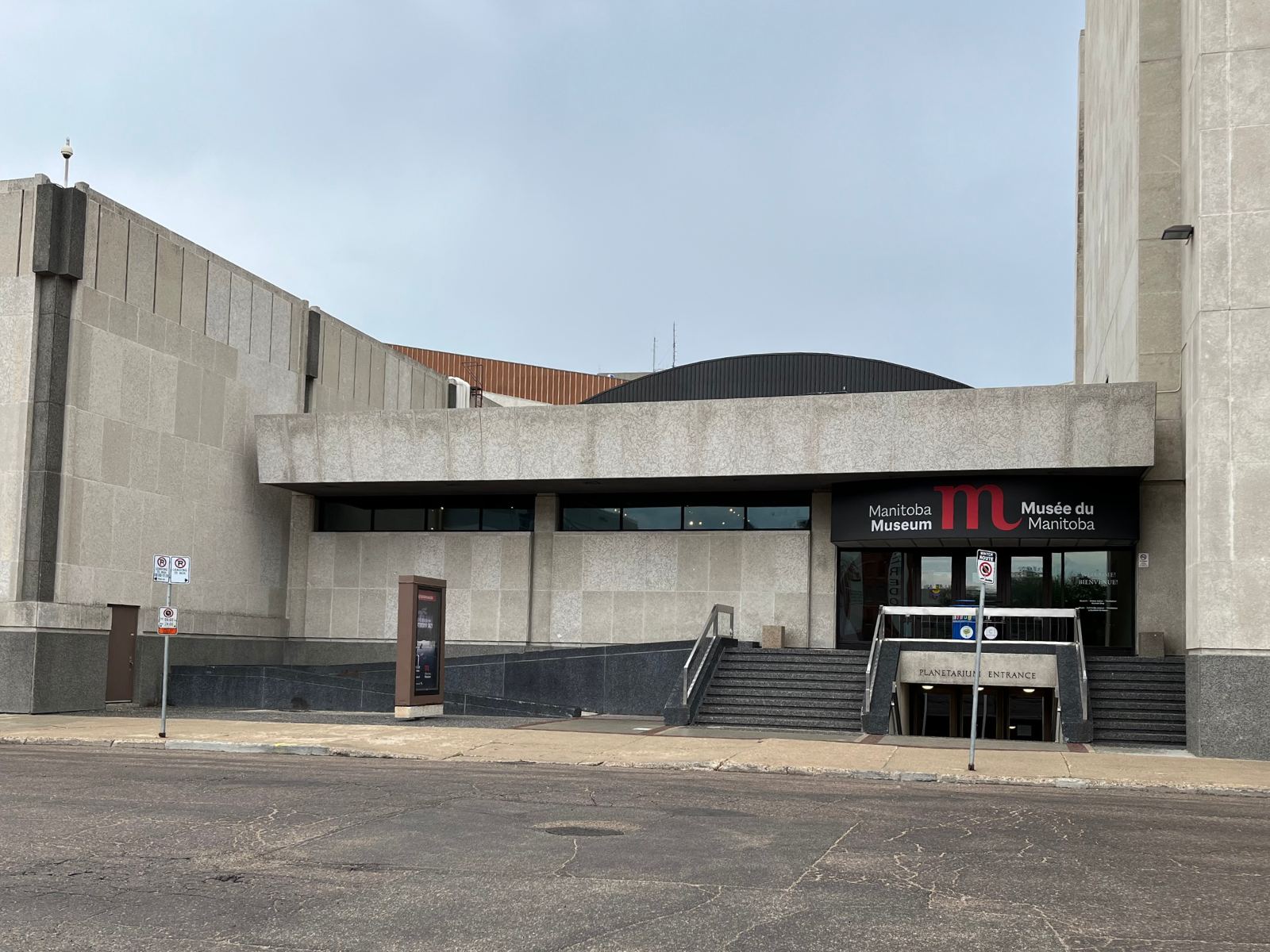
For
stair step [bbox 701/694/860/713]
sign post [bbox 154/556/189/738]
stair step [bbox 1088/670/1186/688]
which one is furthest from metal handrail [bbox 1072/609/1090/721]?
sign post [bbox 154/556/189/738]

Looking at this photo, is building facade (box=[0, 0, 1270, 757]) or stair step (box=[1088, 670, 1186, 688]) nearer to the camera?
building facade (box=[0, 0, 1270, 757])

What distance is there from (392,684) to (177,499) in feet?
24.8

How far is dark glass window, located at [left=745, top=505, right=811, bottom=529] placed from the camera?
110 feet

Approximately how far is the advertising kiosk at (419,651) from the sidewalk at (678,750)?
4.41ft

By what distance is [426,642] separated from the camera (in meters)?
27.1

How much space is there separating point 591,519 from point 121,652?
1253 centimetres

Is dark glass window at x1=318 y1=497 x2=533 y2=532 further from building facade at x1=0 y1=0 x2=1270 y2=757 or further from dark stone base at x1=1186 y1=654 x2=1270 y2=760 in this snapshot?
dark stone base at x1=1186 y1=654 x2=1270 y2=760

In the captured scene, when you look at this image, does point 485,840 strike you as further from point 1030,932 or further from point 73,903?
point 1030,932

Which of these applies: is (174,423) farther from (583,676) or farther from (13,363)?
(583,676)

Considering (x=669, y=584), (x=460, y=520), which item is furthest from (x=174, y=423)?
(x=669, y=584)

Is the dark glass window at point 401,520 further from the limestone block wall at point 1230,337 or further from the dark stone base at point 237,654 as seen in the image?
the limestone block wall at point 1230,337

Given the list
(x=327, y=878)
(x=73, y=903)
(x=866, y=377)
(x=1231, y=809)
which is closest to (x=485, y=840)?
(x=327, y=878)

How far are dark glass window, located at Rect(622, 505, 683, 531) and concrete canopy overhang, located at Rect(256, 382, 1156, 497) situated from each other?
35.1 inches

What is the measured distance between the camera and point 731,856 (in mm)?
10273
